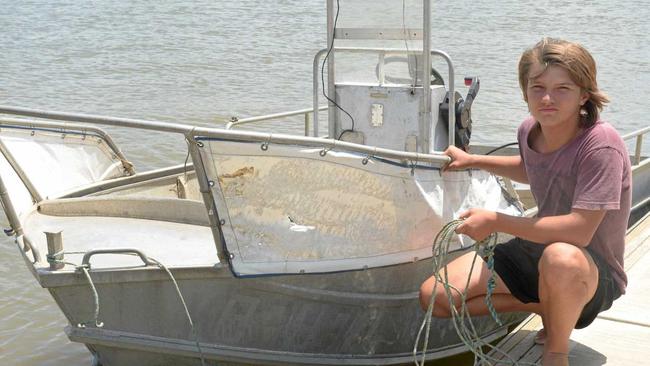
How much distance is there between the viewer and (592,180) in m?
3.52

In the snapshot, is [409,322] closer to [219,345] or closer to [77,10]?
[219,345]

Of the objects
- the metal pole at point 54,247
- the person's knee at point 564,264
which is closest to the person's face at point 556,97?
the person's knee at point 564,264

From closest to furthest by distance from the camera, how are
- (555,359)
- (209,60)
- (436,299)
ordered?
(555,359)
(436,299)
(209,60)

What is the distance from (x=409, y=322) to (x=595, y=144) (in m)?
1.78

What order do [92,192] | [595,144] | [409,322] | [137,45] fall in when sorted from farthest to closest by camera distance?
[137,45], [92,192], [409,322], [595,144]

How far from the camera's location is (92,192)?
6.09 meters

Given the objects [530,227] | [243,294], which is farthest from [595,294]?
[243,294]

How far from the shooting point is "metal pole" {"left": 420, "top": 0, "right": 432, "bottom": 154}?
17.2 ft

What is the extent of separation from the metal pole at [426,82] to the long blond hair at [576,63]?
5.00 feet

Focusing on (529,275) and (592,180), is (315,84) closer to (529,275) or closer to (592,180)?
(529,275)

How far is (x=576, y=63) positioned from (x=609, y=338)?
1644 millimetres

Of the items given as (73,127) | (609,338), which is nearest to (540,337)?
(609,338)

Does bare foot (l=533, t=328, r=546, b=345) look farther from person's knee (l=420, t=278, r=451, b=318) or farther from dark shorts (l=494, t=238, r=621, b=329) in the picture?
person's knee (l=420, t=278, r=451, b=318)

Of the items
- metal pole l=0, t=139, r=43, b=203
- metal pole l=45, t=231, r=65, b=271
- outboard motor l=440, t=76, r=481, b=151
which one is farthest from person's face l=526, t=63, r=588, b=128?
metal pole l=0, t=139, r=43, b=203
